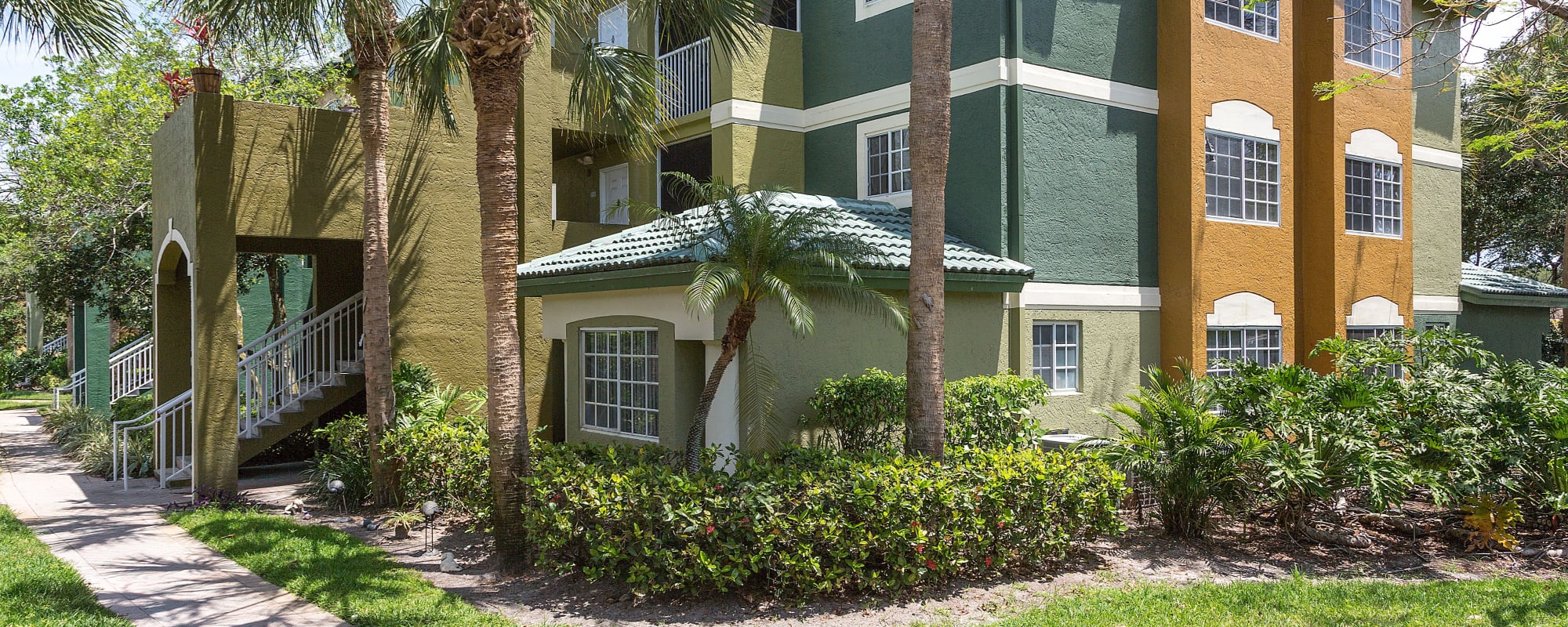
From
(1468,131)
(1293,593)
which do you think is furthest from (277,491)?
(1468,131)

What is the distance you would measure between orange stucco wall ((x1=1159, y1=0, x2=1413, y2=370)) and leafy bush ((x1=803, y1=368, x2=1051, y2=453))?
14.2ft

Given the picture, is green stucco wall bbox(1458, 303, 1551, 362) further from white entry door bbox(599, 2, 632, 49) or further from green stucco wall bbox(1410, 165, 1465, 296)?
white entry door bbox(599, 2, 632, 49)

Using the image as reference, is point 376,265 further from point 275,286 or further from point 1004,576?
point 275,286

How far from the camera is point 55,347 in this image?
118ft

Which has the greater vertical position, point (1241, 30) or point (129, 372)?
point (1241, 30)

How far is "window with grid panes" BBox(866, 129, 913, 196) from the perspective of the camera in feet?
46.2

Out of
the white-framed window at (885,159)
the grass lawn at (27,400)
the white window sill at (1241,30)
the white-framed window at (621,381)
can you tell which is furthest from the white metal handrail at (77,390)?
the white window sill at (1241,30)

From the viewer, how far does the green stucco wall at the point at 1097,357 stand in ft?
42.8

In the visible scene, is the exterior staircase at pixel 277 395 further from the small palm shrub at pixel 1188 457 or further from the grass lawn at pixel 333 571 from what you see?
the small palm shrub at pixel 1188 457

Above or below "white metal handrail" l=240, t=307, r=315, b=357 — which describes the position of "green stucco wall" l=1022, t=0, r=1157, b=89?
above

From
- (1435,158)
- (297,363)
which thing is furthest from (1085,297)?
(297,363)

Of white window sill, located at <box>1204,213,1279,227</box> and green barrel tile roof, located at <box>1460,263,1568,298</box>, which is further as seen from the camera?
green barrel tile roof, located at <box>1460,263,1568,298</box>

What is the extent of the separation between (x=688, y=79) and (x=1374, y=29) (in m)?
11.6

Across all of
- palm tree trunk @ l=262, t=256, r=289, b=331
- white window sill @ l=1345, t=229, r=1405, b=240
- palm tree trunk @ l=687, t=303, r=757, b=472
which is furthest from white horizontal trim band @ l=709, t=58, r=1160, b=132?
palm tree trunk @ l=262, t=256, r=289, b=331
